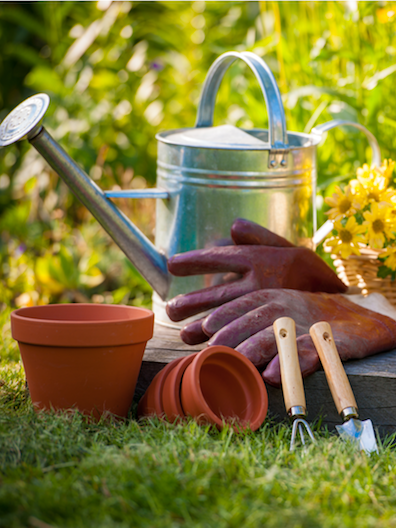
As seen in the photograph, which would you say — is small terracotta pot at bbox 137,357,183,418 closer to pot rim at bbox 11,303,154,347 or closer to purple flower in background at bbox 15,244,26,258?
pot rim at bbox 11,303,154,347

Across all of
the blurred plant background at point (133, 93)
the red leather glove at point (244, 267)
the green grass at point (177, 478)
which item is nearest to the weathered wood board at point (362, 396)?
the green grass at point (177, 478)

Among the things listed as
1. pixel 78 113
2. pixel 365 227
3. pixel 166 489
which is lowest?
pixel 166 489

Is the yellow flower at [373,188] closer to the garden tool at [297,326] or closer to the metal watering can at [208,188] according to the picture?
the metal watering can at [208,188]

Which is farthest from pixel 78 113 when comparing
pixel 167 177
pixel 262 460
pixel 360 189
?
pixel 262 460

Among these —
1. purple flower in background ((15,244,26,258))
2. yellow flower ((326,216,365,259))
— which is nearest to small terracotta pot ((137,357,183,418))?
yellow flower ((326,216,365,259))

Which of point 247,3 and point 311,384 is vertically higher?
point 247,3

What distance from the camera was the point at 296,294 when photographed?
4.63ft

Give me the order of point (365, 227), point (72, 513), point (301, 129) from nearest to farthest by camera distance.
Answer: point (72, 513) < point (365, 227) < point (301, 129)

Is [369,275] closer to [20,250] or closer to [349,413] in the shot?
[349,413]

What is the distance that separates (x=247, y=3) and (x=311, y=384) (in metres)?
2.60

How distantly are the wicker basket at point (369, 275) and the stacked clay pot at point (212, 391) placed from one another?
67 centimetres

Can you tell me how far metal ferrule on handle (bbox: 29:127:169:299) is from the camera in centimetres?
142

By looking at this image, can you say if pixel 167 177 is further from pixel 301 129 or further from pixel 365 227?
pixel 301 129

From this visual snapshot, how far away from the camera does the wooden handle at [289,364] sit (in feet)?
3.67
